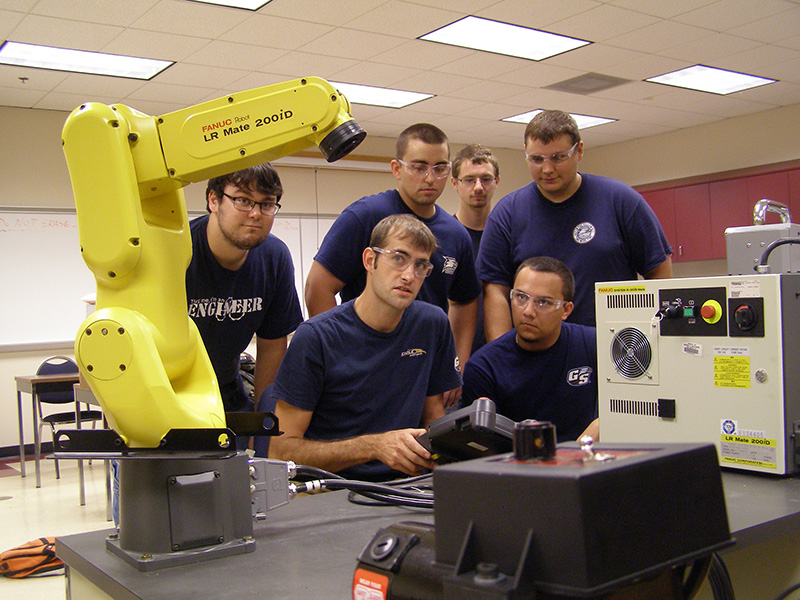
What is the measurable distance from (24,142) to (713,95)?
6030 mm

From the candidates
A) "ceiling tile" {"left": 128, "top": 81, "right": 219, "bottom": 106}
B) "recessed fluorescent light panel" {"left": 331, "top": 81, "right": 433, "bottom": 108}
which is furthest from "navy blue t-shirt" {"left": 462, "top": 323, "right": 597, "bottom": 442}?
"ceiling tile" {"left": 128, "top": 81, "right": 219, "bottom": 106}

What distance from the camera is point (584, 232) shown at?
89.7 inches

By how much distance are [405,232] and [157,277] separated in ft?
3.19

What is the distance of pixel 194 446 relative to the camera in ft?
3.20

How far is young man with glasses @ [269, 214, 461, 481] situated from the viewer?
5.73 ft

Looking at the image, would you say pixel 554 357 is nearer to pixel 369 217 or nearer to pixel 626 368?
pixel 626 368

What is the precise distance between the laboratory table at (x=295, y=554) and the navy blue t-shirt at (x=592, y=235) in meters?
1.09

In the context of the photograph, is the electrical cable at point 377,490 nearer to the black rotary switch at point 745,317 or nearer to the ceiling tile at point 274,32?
the black rotary switch at point 745,317

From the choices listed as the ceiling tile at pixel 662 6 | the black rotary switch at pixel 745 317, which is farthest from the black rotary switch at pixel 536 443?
the ceiling tile at pixel 662 6

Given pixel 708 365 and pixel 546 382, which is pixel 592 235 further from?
pixel 708 365

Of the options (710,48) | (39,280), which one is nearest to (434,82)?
(710,48)

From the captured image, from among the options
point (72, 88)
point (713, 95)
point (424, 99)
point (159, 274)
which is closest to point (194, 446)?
point (159, 274)

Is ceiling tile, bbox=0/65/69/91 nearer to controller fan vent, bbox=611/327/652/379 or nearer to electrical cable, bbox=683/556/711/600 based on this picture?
controller fan vent, bbox=611/327/652/379

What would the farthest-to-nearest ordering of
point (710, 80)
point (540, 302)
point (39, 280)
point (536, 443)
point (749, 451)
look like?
1. point (710, 80)
2. point (39, 280)
3. point (540, 302)
4. point (749, 451)
5. point (536, 443)
